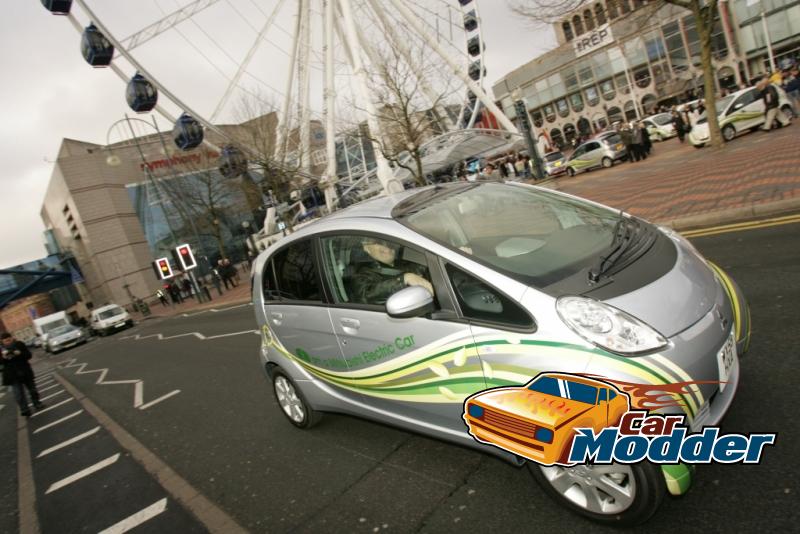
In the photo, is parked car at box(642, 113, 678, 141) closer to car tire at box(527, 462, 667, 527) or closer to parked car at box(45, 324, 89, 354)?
car tire at box(527, 462, 667, 527)

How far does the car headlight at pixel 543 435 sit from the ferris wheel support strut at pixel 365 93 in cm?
2471

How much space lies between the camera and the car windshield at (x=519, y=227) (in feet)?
8.95

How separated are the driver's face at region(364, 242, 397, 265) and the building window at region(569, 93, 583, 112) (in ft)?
229

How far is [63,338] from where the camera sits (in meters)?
26.1

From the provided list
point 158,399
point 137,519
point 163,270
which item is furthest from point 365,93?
point 137,519

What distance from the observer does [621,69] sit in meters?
59.4

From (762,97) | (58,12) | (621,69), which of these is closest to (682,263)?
(762,97)

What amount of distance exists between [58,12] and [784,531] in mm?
36907

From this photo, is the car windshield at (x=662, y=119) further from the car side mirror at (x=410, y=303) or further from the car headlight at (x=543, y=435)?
the car headlight at (x=543, y=435)

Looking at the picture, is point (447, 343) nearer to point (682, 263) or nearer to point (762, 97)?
point (682, 263)

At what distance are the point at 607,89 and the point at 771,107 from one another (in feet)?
170

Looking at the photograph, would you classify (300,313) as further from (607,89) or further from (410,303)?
(607,89)

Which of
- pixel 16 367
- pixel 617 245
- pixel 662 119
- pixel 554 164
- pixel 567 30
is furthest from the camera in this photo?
pixel 567 30

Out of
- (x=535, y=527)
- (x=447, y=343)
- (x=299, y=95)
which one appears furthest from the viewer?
(x=299, y=95)
